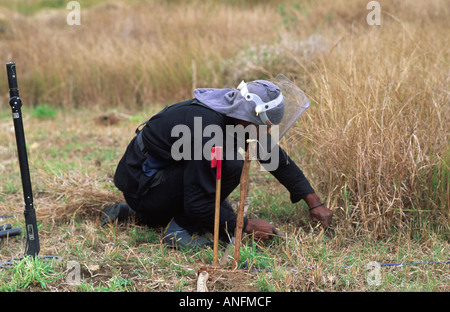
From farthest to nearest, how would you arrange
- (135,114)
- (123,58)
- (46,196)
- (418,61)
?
1. (123,58)
2. (135,114)
3. (418,61)
4. (46,196)

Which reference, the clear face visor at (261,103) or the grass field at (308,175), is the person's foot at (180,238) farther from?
the clear face visor at (261,103)

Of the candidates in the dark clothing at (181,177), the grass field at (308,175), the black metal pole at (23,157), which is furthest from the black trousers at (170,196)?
the black metal pole at (23,157)

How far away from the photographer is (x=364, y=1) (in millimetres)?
8453

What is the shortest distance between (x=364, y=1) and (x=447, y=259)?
618cm

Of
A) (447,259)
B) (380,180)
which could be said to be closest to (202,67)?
(380,180)

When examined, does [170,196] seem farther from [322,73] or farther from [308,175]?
[322,73]

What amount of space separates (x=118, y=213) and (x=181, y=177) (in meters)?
0.68

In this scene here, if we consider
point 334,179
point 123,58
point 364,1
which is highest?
point 364,1

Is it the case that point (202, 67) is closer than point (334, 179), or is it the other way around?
point (334, 179)

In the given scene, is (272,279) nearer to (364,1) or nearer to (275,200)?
(275,200)

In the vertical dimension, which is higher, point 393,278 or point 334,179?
point 334,179

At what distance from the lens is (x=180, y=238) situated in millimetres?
3377

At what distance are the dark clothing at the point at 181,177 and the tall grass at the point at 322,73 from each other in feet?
1.55

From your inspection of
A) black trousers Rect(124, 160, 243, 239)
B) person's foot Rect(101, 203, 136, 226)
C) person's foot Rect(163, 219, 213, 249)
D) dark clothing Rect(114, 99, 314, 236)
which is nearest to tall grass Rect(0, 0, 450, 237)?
dark clothing Rect(114, 99, 314, 236)
